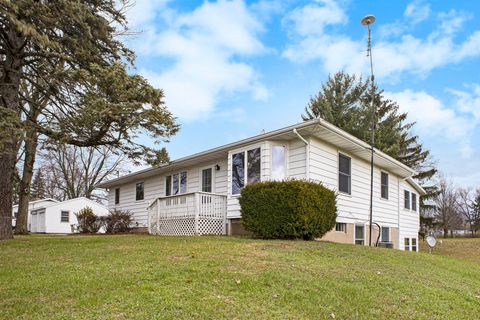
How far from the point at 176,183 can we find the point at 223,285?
1157 centimetres

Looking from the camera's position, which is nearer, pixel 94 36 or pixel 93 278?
pixel 93 278

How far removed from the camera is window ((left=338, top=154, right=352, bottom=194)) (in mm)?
12859

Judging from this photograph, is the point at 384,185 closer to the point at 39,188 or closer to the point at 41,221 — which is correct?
the point at 41,221

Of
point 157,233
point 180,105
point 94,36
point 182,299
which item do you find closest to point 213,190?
point 157,233

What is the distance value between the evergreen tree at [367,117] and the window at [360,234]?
13.2m

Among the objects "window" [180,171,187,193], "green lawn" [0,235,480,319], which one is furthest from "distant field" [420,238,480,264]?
"green lawn" [0,235,480,319]

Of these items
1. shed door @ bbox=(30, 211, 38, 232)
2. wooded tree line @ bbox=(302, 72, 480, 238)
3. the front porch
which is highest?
wooded tree line @ bbox=(302, 72, 480, 238)

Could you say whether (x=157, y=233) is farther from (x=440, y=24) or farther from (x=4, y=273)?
(x=440, y=24)

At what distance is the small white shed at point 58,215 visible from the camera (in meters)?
30.5

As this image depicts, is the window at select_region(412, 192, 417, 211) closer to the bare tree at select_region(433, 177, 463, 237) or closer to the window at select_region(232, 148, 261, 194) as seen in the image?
the window at select_region(232, 148, 261, 194)

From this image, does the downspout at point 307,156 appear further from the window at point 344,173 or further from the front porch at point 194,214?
the front porch at point 194,214

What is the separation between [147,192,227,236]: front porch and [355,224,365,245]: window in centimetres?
481

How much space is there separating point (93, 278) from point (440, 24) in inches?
474

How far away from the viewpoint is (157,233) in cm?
1394
